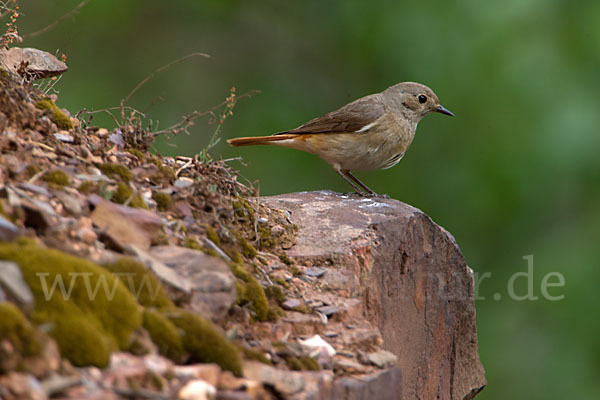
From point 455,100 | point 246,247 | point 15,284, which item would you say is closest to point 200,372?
point 15,284

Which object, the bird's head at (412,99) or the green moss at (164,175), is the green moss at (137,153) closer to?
the green moss at (164,175)

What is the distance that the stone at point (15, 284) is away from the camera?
2.39 metres

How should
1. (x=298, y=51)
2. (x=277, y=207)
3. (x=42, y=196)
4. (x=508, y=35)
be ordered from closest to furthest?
(x=42, y=196) → (x=277, y=207) → (x=508, y=35) → (x=298, y=51)

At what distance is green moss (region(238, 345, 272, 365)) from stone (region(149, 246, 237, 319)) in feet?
0.60

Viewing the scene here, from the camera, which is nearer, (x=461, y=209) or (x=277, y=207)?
(x=277, y=207)

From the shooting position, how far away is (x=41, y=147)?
343 cm

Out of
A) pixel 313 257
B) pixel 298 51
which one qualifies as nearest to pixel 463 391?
pixel 313 257

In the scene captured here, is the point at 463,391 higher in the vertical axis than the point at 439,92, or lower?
lower

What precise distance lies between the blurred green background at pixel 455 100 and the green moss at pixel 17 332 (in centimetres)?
728

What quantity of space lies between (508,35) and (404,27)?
4.44 feet

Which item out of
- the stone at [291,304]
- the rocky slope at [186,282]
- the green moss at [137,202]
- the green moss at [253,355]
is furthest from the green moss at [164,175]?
the green moss at [253,355]

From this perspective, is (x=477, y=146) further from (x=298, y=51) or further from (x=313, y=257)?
(x=313, y=257)

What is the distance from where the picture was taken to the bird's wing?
21.1 ft

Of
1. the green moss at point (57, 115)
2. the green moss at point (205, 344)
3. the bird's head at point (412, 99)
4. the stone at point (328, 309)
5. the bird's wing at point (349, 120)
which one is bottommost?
the stone at point (328, 309)
